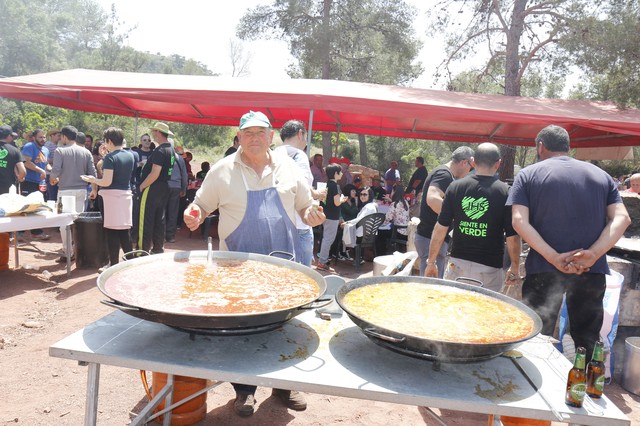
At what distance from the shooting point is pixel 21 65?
44719 mm

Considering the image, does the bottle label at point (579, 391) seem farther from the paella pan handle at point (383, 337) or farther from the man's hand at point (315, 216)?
the man's hand at point (315, 216)

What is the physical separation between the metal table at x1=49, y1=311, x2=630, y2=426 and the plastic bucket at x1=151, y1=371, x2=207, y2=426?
2.58 feet

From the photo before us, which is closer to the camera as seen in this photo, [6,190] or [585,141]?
[6,190]

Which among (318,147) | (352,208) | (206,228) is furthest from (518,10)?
(318,147)

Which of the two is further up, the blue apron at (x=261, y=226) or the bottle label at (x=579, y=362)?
the blue apron at (x=261, y=226)

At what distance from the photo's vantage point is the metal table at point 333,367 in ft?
4.50

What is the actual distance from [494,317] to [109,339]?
150cm

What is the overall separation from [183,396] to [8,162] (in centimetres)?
530

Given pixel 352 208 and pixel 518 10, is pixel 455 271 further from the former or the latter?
pixel 518 10

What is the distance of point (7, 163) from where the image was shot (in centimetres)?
600

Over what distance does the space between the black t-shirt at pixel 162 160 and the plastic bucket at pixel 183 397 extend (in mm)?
3852

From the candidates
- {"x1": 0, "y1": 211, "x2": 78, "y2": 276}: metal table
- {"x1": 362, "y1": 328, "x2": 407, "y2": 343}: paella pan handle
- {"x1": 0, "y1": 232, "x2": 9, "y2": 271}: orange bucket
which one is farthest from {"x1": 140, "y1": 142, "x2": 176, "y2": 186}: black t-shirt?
{"x1": 362, "y1": 328, "x2": 407, "y2": 343}: paella pan handle

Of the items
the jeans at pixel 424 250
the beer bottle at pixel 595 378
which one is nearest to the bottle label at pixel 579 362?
the beer bottle at pixel 595 378

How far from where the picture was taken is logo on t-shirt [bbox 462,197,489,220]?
3.09m
